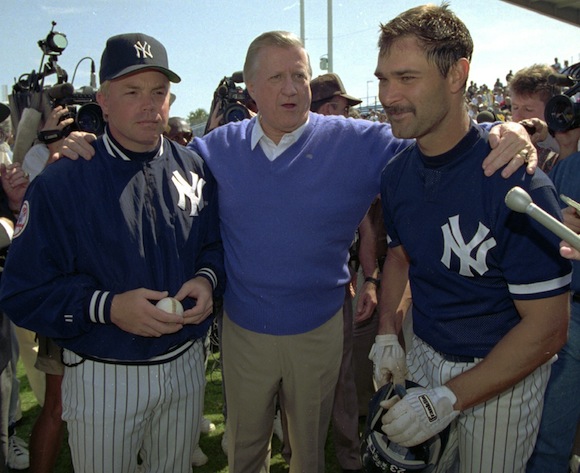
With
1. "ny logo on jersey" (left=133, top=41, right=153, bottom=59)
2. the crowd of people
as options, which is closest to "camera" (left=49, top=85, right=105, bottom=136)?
the crowd of people

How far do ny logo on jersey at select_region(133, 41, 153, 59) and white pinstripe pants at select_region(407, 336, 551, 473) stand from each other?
1.90m

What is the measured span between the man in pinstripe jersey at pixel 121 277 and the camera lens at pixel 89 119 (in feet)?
2.43

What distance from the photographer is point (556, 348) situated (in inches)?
76.9

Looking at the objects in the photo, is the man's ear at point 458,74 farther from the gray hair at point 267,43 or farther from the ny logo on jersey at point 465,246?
the gray hair at point 267,43

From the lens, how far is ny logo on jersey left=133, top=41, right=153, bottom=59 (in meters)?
2.32

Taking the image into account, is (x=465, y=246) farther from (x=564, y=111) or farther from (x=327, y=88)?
(x=327, y=88)

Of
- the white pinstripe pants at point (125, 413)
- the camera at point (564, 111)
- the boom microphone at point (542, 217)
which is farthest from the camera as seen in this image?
the camera at point (564, 111)

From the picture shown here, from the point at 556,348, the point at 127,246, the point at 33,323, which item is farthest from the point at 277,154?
the point at 556,348

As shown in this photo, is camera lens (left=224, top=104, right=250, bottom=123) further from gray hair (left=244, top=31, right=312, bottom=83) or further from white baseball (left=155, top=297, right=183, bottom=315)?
white baseball (left=155, top=297, right=183, bottom=315)

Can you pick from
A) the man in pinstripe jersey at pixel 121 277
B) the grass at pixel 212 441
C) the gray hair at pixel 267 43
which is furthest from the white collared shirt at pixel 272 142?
the grass at pixel 212 441

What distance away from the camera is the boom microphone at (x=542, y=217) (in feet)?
4.14

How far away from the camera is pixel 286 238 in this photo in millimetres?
2670

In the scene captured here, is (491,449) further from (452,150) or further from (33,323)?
(33,323)

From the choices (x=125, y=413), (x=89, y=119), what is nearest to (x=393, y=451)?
(x=125, y=413)
